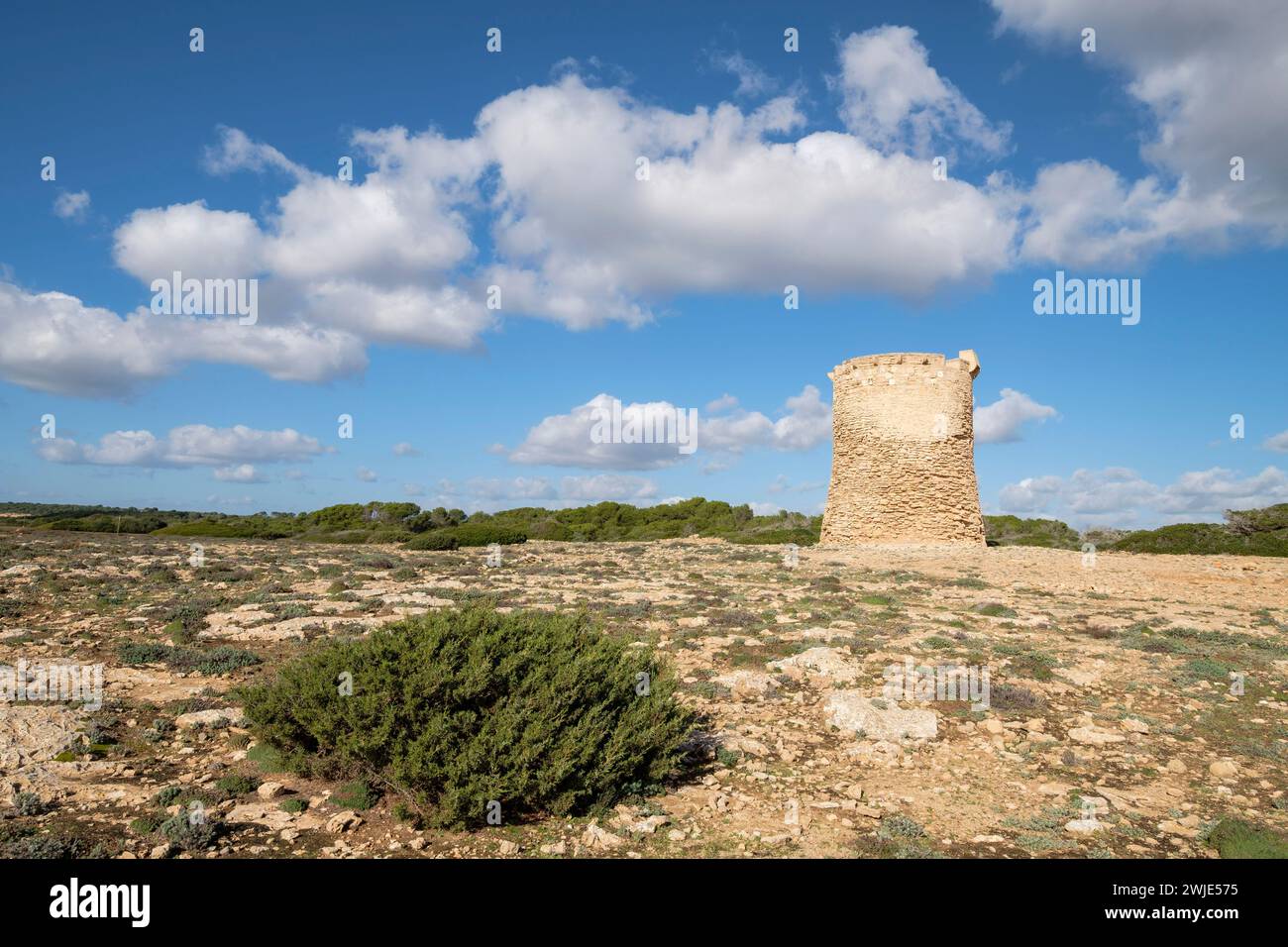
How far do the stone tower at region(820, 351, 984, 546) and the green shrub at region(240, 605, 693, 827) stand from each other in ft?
58.5

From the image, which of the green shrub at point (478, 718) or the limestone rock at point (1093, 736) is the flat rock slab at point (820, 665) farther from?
the green shrub at point (478, 718)

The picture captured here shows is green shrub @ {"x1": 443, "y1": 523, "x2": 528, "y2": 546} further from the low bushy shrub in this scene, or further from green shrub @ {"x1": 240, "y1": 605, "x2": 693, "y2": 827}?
green shrub @ {"x1": 240, "y1": 605, "x2": 693, "y2": 827}

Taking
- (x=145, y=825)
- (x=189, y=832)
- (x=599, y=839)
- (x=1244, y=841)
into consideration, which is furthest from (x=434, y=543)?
(x=1244, y=841)

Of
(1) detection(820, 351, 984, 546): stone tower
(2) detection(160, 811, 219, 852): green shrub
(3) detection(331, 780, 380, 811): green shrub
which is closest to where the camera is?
(2) detection(160, 811, 219, 852): green shrub

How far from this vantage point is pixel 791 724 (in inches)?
249

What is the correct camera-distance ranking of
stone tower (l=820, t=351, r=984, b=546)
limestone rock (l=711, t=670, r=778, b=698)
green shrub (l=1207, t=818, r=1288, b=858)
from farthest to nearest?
stone tower (l=820, t=351, r=984, b=546) < limestone rock (l=711, t=670, r=778, b=698) < green shrub (l=1207, t=818, r=1288, b=858)

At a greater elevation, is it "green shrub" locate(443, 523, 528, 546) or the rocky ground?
"green shrub" locate(443, 523, 528, 546)

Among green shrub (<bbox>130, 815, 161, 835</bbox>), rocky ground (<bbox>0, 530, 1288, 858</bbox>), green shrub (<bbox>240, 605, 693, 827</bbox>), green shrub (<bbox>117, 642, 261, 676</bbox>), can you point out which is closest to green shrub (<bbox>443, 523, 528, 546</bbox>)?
Result: rocky ground (<bbox>0, 530, 1288, 858</bbox>)

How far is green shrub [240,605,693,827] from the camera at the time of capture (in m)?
4.34

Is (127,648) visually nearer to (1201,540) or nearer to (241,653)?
(241,653)

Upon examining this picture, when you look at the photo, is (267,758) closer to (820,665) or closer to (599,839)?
(599,839)

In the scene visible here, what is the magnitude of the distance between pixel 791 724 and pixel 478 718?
2988mm

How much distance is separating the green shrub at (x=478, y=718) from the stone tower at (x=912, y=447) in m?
17.8
